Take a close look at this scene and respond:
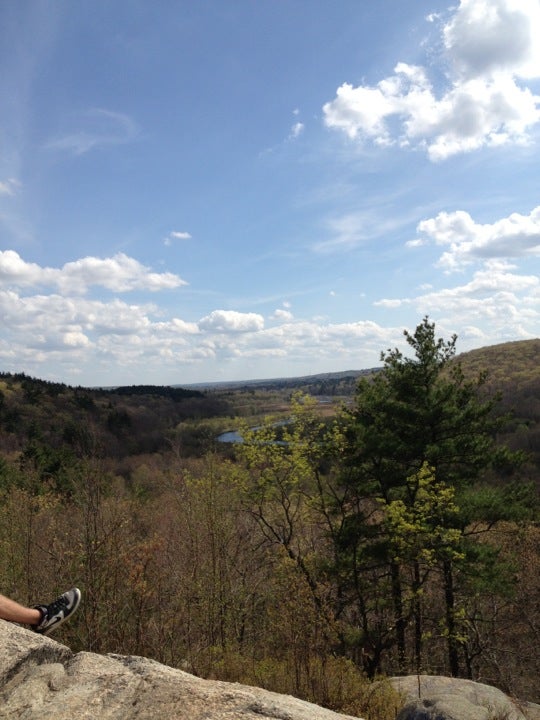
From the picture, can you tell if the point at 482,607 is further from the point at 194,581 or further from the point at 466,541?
the point at 194,581

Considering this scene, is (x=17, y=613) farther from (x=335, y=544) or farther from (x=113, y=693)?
(x=335, y=544)

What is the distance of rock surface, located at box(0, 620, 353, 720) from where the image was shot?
3.38 m

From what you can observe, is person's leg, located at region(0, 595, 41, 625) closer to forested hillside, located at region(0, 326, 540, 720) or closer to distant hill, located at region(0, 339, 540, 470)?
forested hillside, located at region(0, 326, 540, 720)

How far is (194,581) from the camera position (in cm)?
1306

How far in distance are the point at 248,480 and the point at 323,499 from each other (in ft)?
8.43

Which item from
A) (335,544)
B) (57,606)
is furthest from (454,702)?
(335,544)

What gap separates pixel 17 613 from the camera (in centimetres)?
461

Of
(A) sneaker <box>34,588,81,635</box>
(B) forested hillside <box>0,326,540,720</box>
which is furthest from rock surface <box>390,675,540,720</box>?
(A) sneaker <box>34,588,81,635</box>

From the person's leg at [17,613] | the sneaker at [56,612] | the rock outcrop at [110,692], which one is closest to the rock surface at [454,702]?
the rock outcrop at [110,692]

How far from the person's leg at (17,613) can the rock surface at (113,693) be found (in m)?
0.18

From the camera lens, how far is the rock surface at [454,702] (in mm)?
7535

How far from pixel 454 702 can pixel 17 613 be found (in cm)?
734

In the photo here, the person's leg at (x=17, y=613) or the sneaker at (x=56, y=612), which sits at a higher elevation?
the person's leg at (x=17, y=613)

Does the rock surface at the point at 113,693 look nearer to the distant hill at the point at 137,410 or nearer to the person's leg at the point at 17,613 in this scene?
the person's leg at the point at 17,613
